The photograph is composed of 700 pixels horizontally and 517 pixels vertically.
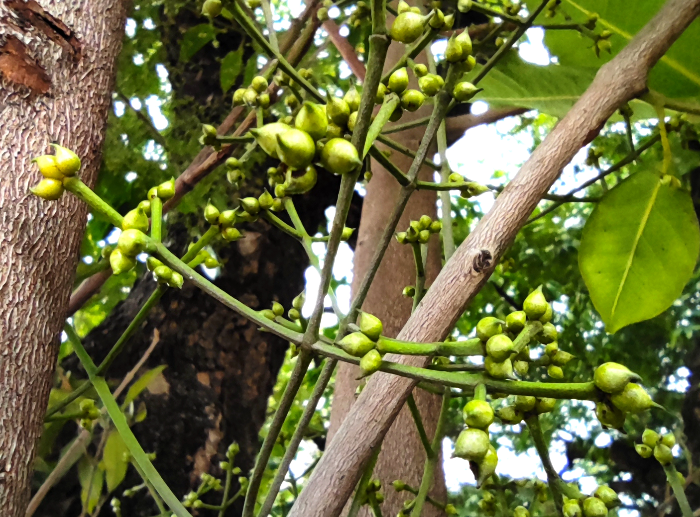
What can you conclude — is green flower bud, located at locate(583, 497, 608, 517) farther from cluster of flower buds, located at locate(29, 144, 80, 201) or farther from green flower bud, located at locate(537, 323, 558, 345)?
cluster of flower buds, located at locate(29, 144, 80, 201)

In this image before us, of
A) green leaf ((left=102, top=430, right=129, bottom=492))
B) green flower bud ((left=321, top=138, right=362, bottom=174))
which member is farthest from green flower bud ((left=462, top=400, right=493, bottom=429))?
green leaf ((left=102, top=430, right=129, bottom=492))

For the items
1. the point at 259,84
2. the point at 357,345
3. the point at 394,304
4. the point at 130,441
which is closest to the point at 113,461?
the point at 130,441

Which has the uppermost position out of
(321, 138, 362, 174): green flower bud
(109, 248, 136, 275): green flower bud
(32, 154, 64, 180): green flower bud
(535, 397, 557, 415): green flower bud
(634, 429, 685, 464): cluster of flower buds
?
(634, 429, 685, 464): cluster of flower buds

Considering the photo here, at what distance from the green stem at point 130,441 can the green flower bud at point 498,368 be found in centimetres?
26

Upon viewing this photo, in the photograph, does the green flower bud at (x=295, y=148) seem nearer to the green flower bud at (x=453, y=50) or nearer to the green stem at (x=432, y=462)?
the green flower bud at (x=453, y=50)

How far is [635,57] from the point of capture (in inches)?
19.0

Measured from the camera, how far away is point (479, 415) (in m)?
0.22

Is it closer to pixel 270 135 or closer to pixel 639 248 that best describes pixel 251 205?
pixel 270 135

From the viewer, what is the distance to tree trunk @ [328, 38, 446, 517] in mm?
694

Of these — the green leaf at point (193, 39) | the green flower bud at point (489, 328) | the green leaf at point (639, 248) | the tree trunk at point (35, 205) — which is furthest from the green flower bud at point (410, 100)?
the green leaf at point (193, 39)

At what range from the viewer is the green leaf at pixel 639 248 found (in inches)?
24.8

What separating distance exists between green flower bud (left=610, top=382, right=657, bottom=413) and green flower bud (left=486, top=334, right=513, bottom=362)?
0.04m

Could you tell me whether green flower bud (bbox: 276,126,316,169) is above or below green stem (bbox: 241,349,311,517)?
above

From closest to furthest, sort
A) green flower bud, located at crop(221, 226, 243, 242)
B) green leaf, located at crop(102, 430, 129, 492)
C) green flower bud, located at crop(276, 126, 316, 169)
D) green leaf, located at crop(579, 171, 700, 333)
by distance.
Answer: green flower bud, located at crop(276, 126, 316, 169) → green flower bud, located at crop(221, 226, 243, 242) → green leaf, located at crop(579, 171, 700, 333) → green leaf, located at crop(102, 430, 129, 492)
